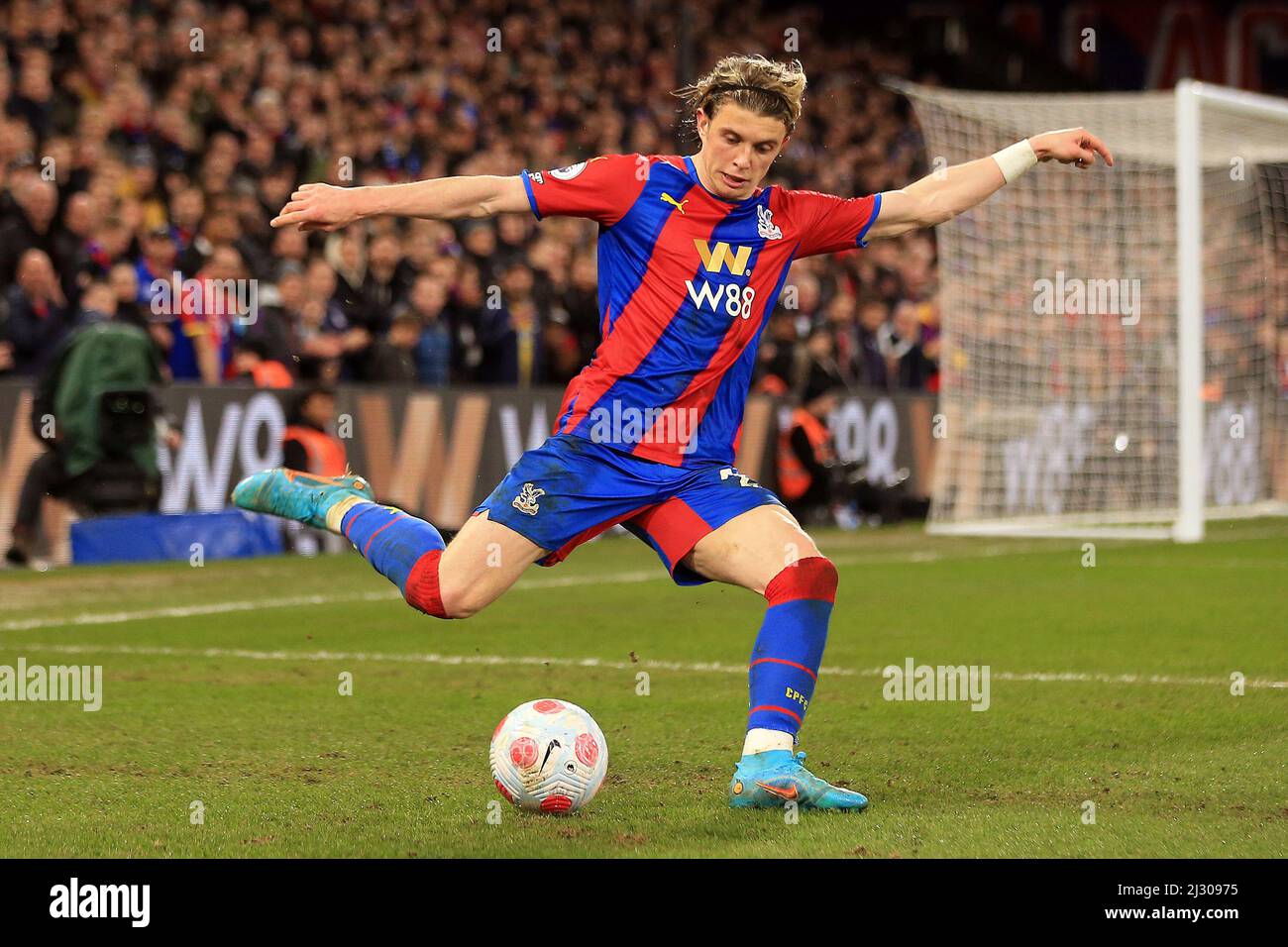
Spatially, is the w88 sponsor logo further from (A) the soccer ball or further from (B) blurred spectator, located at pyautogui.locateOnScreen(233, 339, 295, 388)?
(B) blurred spectator, located at pyautogui.locateOnScreen(233, 339, 295, 388)

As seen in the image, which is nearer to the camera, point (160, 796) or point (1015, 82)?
point (160, 796)

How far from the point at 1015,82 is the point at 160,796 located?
2888cm

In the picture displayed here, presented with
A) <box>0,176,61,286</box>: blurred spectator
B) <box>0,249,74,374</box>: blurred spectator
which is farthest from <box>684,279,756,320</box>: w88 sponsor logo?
<box>0,176,61,286</box>: blurred spectator

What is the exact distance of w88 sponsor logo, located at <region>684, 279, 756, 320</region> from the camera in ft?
17.6

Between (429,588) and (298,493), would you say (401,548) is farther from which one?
(298,493)

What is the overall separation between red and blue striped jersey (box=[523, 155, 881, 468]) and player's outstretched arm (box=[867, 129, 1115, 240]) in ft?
1.15

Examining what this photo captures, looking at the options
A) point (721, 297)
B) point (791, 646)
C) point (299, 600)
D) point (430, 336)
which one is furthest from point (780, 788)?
point (430, 336)

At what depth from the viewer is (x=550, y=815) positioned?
498 cm

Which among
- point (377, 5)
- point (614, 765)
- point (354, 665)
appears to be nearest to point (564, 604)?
point (354, 665)

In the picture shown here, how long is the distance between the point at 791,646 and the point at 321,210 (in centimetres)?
165

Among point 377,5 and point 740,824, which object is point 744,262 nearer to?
point 740,824

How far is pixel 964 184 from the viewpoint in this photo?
566cm

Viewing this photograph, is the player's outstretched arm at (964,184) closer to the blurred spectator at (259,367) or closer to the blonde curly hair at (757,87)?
the blonde curly hair at (757,87)

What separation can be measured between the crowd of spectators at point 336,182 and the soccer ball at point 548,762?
8.03m
